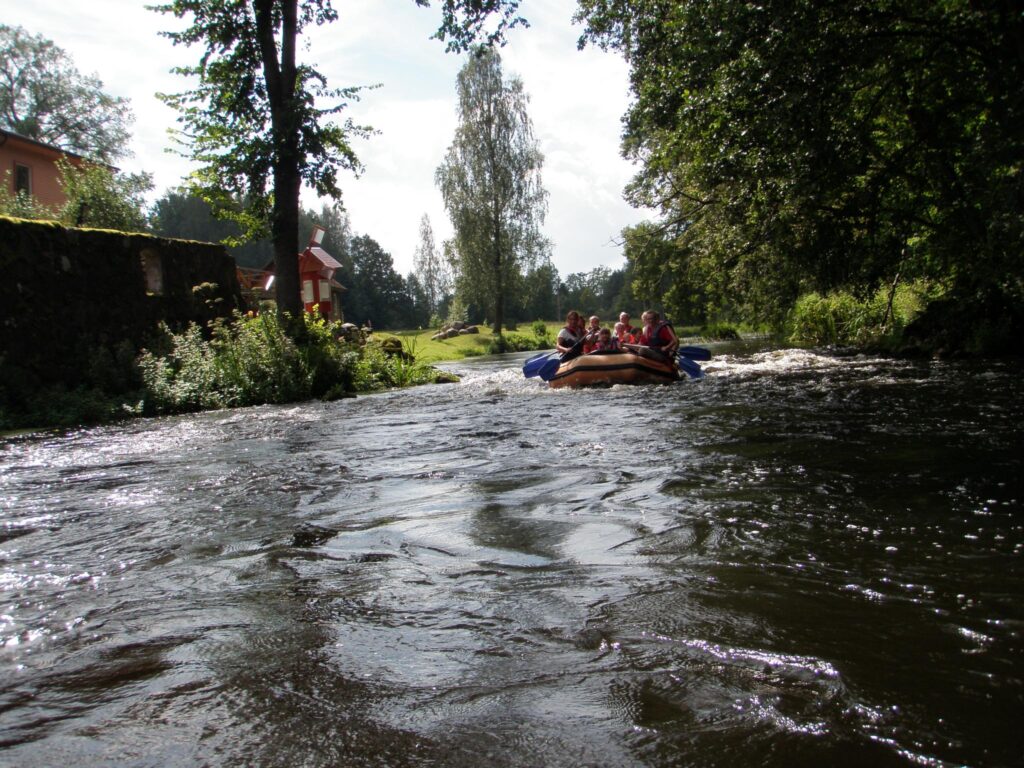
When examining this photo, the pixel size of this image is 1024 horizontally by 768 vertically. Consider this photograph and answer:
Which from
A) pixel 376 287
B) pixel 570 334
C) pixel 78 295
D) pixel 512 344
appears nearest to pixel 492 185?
pixel 512 344

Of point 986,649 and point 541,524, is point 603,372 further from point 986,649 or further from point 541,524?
point 986,649

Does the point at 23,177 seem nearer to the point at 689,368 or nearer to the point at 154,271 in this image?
the point at 154,271

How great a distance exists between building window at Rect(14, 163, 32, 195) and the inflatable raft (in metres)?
21.9

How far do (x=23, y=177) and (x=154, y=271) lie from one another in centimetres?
1632

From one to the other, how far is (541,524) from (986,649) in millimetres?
2355

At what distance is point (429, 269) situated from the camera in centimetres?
7812

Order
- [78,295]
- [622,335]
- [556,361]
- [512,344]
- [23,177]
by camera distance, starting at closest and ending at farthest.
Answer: [78,295], [622,335], [556,361], [23,177], [512,344]

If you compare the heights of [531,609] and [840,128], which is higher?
[840,128]

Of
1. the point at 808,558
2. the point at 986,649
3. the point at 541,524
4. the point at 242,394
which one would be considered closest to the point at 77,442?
the point at 242,394

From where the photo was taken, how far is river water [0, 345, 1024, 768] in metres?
2.03

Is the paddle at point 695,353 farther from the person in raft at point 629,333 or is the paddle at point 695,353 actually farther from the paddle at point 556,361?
the paddle at point 556,361

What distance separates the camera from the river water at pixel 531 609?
203 cm

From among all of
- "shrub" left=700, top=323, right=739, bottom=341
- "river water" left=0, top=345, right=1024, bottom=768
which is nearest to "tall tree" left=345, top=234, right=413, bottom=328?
"shrub" left=700, top=323, right=739, bottom=341

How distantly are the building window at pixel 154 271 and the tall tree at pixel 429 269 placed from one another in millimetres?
61206
